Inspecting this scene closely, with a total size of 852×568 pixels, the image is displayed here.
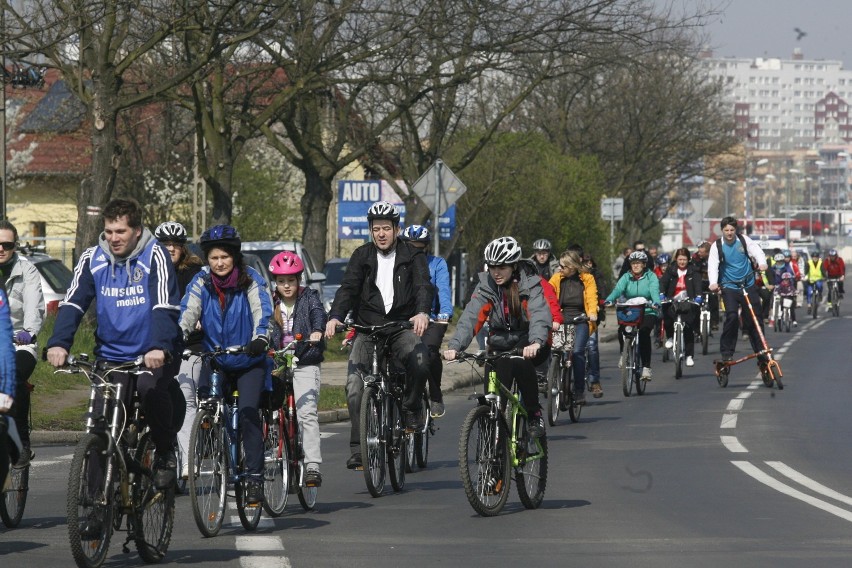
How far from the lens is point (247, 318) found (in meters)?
8.83

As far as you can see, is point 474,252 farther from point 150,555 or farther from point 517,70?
point 150,555

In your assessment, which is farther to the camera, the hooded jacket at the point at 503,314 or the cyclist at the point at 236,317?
the hooded jacket at the point at 503,314

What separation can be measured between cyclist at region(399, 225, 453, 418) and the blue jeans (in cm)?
512

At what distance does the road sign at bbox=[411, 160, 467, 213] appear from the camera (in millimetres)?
24734

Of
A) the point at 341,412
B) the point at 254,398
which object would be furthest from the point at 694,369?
the point at 254,398

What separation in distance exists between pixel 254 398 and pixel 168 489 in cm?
101

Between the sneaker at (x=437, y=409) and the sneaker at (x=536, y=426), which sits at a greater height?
the sneaker at (x=536, y=426)

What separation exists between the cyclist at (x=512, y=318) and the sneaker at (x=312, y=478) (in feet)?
3.61

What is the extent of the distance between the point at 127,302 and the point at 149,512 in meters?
0.98

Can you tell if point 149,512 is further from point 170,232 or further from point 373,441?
point 170,232

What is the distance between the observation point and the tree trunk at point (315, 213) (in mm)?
32281

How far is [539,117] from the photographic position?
58562 mm

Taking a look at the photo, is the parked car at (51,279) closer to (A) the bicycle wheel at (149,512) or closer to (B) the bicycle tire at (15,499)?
(B) the bicycle tire at (15,499)

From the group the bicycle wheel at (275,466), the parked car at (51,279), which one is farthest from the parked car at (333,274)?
the bicycle wheel at (275,466)
